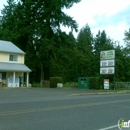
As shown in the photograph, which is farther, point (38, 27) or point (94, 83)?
point (38, 27)

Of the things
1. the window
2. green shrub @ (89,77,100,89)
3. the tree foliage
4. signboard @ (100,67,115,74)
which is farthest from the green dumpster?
the tree foliage

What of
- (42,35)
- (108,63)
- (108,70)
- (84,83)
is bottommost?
(84,83)

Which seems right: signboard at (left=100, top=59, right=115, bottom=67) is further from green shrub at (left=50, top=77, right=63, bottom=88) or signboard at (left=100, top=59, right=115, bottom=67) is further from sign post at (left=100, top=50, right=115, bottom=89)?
green shrub at (left=50, top=77, right=63, bottom=88)

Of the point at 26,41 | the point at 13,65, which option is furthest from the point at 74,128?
the point at 26,41

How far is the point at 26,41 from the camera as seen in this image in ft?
199

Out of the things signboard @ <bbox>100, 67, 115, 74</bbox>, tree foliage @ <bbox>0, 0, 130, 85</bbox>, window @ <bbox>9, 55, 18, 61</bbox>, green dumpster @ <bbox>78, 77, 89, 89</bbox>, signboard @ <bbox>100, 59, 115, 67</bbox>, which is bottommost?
green dumpster @ <bbox>78, 77, 89, 89</bbox>

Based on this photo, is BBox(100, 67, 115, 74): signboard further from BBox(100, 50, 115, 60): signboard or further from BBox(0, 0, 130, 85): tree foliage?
BBox(0, 0, 130, 85): tree foliage

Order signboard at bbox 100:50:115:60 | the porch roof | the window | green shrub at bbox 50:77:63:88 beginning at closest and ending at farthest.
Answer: signboard at bbox 100:50:115:60 < the porch roof < the window < green shrub at bbox 50:77:63:88

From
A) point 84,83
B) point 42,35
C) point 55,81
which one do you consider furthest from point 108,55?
point 42,35

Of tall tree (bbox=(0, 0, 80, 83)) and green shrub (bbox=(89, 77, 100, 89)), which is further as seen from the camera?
tall tree (bbox=(0, 0, 80, 83))

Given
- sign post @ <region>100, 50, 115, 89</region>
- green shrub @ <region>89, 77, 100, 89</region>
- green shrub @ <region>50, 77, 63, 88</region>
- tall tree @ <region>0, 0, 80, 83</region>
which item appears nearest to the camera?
sign post @ <region>100, 50, 115, 89</region>

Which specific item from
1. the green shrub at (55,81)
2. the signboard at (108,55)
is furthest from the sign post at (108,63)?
the green shrub at (55,81)

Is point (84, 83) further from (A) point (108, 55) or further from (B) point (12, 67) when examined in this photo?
(B) point (12, 67)

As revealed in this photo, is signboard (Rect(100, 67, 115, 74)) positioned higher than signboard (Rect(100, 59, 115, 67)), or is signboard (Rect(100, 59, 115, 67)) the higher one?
signboard (Rect(100, 59, 115, 67))
